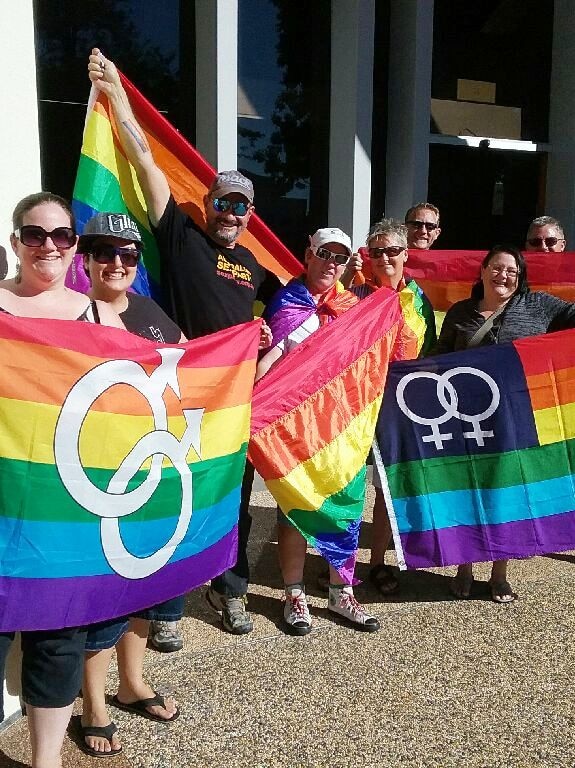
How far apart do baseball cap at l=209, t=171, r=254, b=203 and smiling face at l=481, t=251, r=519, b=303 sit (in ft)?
4.00

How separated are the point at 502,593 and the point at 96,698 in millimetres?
2150

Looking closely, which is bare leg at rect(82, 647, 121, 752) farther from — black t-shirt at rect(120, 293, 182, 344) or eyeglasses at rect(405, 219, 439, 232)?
eyeglasses at rect(405, 219, 439, 232)

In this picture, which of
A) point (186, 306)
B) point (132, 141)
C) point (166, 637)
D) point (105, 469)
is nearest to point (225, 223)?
point (186, 306)

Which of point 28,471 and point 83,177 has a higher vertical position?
point 83,177

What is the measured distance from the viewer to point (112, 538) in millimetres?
2293

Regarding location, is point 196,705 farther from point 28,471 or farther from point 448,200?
point 448,200

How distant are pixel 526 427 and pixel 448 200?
5111 mm

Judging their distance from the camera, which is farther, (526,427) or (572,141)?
(572,141)

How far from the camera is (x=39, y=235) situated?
2191 mm

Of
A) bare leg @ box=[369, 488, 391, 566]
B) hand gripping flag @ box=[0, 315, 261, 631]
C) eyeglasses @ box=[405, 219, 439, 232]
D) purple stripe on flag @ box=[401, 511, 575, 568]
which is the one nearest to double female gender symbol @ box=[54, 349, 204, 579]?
hand gripping flag @ box=[0, 315, 261, 631]

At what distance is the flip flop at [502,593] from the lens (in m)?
3.70

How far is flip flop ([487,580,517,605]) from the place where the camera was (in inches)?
145

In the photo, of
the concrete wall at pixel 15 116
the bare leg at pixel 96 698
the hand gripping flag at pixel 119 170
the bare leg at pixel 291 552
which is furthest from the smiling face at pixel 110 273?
the bare leg at pixel 291 552

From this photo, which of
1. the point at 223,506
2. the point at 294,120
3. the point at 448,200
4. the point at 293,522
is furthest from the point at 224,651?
the point at 448,200
